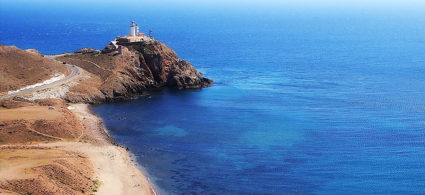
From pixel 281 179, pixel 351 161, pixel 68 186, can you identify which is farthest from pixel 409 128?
pixel 68 186

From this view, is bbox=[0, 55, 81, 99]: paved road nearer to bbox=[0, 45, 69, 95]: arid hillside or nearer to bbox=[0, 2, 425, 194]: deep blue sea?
bbox=[0, 45, 69, 95]: arid hillside

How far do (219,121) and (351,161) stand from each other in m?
25.4

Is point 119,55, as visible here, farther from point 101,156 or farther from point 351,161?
point 351,161

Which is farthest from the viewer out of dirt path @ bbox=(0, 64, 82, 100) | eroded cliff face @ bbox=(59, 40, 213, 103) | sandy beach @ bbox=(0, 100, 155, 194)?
eroded cliff face @ bbox=(59, 40, 213, 103)

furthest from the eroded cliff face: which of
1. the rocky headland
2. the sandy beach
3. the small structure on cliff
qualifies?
the sandy beach

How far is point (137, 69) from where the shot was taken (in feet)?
354

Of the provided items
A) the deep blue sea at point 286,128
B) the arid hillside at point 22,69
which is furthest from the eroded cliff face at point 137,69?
the arid hillside at point 22,69

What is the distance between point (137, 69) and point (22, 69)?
23.8 metres

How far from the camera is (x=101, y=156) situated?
64.2 metres

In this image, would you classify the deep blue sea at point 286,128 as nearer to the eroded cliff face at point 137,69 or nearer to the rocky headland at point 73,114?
the rocky headland at point 73,114

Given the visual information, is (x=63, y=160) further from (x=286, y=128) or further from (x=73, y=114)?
(x=286, y=128)

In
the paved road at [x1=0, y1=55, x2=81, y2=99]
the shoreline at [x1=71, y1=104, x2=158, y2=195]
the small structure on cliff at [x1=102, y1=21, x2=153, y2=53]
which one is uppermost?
the small structure on cliff at [x1=102, y1=21, x2=153, y2=53]

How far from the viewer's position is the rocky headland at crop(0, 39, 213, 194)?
53625mm

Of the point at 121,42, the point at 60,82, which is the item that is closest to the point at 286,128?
the point at 60,82
